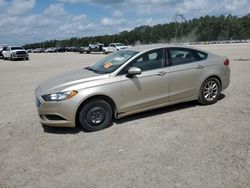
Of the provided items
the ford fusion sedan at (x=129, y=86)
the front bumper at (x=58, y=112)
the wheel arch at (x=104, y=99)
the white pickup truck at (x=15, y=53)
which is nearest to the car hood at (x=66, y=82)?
the ford fusion sedan at (x=129, y=86)

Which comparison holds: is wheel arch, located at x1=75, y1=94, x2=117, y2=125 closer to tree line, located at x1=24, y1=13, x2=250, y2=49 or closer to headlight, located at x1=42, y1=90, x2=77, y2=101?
headlight, located at x1=42, y1=90, x2=77, y2=101

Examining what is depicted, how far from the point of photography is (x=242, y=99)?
23.7ft

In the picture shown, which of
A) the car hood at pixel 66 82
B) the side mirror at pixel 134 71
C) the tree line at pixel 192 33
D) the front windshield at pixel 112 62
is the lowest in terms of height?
the car hood at pixel 66 82

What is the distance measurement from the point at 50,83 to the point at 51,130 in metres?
0.99

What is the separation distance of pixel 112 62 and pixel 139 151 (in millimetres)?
2417

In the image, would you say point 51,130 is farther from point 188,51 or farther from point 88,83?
point 188,51

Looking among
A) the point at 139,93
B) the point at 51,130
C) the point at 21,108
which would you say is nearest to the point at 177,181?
the point at 139,93

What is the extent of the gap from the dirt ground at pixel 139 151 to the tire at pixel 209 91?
0.22m

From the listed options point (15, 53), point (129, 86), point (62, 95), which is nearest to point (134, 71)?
point (129, 86)

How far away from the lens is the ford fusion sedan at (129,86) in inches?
203

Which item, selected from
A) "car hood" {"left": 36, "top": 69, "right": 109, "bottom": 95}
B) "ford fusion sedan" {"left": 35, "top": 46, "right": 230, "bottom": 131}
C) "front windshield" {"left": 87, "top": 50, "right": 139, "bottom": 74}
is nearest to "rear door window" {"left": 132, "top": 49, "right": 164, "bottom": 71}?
"ford fusion sedan" {"left": 35, "top": 46, "right": 230, "bottom": 131}

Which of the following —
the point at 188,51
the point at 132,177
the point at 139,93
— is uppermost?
the point at 188,51

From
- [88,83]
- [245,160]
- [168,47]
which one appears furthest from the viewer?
[168,47]

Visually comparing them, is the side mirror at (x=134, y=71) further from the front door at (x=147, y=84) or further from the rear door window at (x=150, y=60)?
the rear door window at (x=150, y=60)
